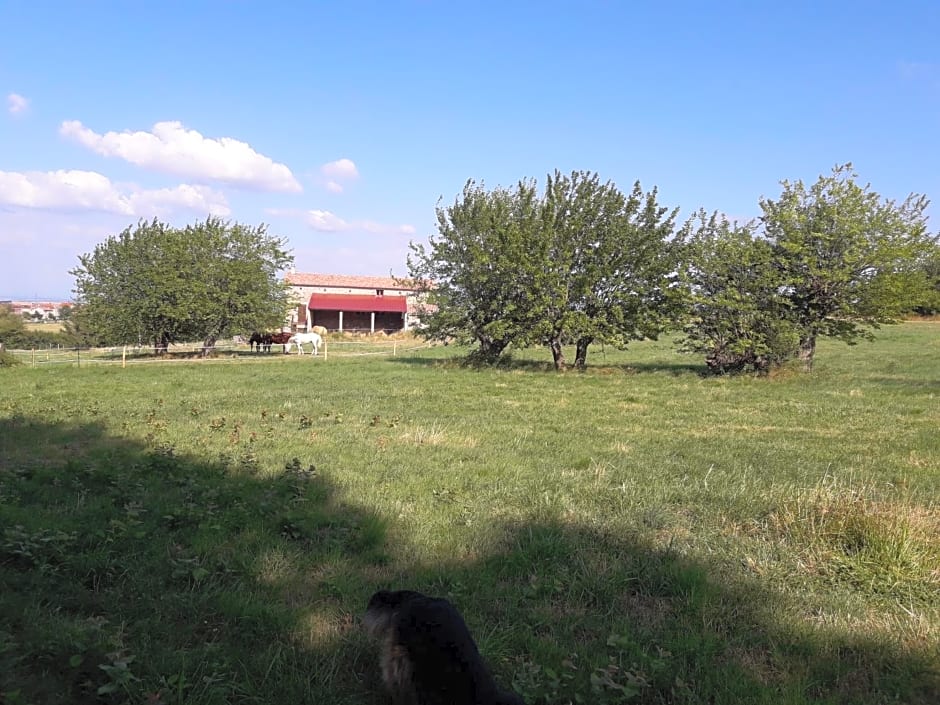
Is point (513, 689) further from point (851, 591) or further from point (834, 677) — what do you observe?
point (851, 591)

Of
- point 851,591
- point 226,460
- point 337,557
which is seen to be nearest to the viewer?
point 851,591

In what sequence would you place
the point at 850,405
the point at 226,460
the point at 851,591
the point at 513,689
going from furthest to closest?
the point at 850,405 < the point at 226,460 < the point at 851,591 < the point at 513,689

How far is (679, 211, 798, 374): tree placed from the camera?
18.0 m

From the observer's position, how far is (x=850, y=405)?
12.3m

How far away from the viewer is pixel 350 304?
59094 millimetres

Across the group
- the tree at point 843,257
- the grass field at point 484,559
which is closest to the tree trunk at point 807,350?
the tree at point 843,257

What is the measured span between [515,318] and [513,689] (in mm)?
18517

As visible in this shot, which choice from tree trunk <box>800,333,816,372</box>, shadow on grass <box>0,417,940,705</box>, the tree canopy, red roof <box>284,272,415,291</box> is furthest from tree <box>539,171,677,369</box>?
red roof <box>284,272,415,291</box>

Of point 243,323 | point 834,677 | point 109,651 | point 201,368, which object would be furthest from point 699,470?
point 243,323

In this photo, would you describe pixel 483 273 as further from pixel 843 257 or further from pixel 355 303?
pixel 355 303

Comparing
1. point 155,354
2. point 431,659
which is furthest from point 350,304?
point 431,659

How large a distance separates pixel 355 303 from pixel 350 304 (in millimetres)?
550

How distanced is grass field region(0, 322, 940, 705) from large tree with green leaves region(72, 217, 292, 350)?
21525mm

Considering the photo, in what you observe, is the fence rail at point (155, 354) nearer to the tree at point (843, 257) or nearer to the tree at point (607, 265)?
the tree at point (607, 265)
